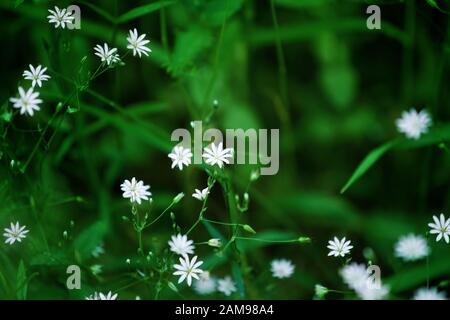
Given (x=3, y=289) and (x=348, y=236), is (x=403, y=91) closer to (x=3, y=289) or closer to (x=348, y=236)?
(x=348, y=236)

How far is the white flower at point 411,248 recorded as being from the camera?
7.18ft

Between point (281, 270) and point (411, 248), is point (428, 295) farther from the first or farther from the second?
point (281, 270)

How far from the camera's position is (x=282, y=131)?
108 inches

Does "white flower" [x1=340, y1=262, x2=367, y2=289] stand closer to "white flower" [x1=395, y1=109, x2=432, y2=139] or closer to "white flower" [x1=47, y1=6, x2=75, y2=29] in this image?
"white flower" [x1=395, y1=109, x2=432, y2=139]

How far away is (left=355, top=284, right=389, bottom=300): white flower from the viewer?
196cm

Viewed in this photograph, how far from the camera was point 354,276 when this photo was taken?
2119 mm

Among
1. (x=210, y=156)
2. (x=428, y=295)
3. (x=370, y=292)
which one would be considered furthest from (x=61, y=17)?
(x=428, y=295)

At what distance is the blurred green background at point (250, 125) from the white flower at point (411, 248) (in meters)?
0.05

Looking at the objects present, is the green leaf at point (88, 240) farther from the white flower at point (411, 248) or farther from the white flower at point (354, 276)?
the white flower at point (411, 248)

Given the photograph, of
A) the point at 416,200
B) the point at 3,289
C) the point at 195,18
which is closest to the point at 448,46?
the point at 416,200

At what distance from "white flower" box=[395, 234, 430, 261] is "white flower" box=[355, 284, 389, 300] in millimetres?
218

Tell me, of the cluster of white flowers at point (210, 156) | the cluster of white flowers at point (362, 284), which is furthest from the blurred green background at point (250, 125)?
the cluster of white flowers at point (210, 156)

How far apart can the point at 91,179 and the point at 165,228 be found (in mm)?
383

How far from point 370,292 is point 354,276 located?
158mm
